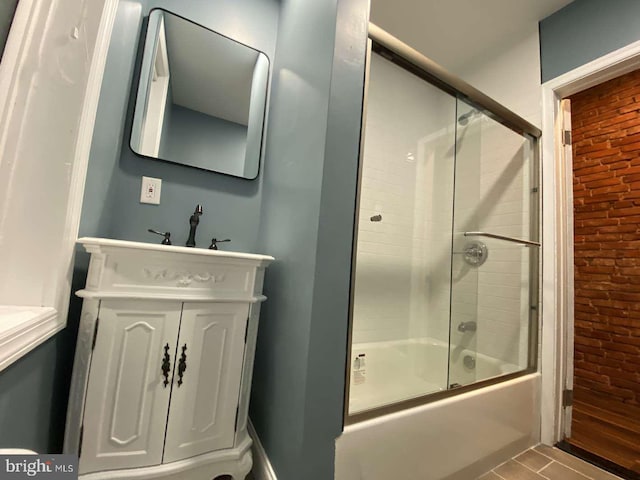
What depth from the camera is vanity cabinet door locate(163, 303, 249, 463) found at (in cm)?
91

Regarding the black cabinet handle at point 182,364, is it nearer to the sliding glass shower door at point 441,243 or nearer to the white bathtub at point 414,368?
the white bathtub at point 414,368

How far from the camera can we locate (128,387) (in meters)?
0.86

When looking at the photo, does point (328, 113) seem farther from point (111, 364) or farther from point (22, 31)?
point (111, 364)

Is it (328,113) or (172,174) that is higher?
(328,113)

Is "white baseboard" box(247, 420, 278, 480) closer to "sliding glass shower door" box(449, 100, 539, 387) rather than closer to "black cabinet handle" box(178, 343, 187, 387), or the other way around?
"black cabinet handle" box(178, 343, 187, 387)

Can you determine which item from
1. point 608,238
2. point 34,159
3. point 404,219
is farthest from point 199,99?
point 608,238

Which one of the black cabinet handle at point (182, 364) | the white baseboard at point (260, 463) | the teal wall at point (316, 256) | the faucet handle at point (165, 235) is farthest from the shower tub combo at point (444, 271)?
the faucet handle at point (165, 235)

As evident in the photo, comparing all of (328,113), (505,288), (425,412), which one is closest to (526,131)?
(505,288)

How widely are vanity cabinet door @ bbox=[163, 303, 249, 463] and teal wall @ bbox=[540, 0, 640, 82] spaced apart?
229cm

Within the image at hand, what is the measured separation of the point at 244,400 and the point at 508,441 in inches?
52.0

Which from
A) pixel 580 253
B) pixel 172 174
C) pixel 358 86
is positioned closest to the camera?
pixel 358 86

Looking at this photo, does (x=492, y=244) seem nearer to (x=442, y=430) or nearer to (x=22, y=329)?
(x=442, y=430)

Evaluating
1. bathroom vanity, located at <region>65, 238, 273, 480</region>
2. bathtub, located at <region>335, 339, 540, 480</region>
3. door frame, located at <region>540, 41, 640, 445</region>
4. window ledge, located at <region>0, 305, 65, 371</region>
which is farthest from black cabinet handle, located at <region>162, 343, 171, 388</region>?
door frame, located at <region>540, 41, 640, 445</region>

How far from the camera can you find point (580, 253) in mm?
2541
